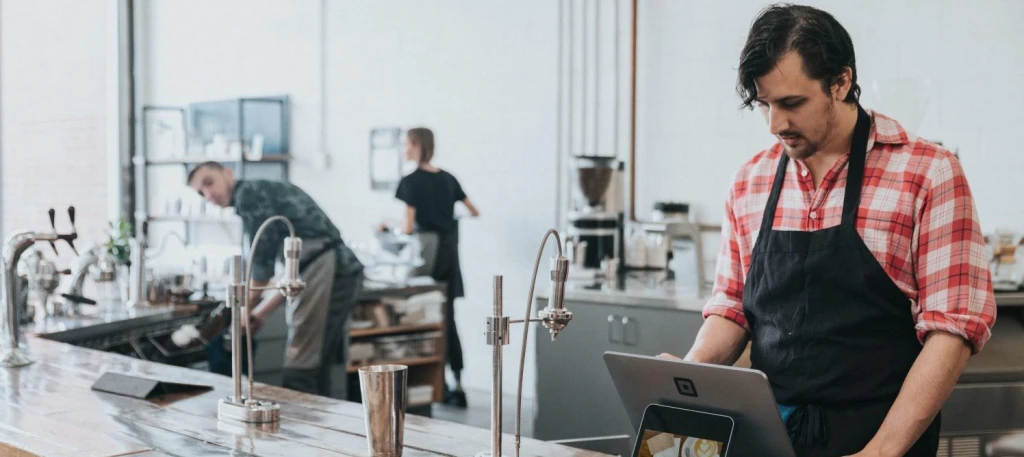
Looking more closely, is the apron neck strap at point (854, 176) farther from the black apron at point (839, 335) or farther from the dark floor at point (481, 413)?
the dark floor at point (481, 413)

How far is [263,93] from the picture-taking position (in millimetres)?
Answer: 7746

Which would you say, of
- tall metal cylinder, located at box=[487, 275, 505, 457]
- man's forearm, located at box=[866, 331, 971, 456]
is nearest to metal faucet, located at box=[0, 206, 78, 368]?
tall metal cylinder, located at box=[487, 275, 505, 457]

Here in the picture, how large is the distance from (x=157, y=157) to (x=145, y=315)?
13.4 feet

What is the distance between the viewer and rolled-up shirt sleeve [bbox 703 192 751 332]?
228cm

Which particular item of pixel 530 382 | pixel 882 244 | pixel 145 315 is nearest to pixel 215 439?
pixel 882 244

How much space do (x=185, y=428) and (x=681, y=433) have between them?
1189mm

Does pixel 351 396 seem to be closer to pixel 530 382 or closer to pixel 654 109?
pixel 530 382

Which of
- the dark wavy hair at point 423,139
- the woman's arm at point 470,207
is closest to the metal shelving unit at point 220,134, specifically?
the dark wavy hair at point 423,139

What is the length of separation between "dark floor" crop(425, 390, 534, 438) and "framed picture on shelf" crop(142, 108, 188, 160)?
3.45 m

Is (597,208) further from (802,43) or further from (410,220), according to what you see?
(802,43)

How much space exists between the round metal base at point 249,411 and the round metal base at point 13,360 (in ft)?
3.50

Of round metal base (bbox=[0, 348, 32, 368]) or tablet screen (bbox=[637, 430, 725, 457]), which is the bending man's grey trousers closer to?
round metal base (bbox=[0, 348, 32, 368])

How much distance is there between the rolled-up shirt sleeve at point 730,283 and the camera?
228cm

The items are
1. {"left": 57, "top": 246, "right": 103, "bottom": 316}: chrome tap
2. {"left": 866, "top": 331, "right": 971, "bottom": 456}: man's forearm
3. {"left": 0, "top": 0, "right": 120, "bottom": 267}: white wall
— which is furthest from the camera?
{"left": 0, "top": 0, "right": 120, "bottom": 267}: white wall
